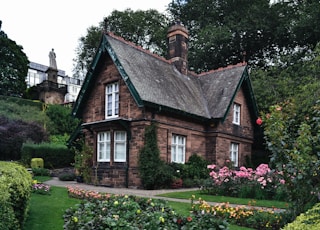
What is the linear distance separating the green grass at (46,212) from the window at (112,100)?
7.41m

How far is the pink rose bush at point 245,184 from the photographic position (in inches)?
464

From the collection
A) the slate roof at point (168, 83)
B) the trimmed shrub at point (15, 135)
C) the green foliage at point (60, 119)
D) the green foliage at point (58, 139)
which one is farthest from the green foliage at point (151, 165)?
the green foliage at point (60, 119)

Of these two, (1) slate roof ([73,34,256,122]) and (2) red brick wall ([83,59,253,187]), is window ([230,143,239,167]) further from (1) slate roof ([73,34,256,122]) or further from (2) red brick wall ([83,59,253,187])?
(1) slate roof ([73,34,256,122])

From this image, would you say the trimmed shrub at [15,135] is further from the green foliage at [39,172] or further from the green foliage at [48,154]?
the green foliage at [39,172]

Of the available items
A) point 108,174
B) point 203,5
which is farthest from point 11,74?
point 108,174

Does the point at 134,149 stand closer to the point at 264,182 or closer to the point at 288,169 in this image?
the point at 264,182

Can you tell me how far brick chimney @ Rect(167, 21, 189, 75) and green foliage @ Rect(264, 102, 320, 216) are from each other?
50.2ft

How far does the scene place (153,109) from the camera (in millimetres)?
15922

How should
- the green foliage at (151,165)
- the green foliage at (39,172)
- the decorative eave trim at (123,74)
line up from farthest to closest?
the green foliage at (39,172)
the decorative eave trim at (123,74)
the green foliage at (151,165)

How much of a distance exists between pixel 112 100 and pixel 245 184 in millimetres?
8317

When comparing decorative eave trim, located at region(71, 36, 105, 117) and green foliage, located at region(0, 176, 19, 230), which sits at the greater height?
decorative eave trim, located at region(71, 36, 105, 117)

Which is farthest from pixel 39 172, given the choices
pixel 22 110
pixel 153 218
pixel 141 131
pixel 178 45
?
pixel 153 218

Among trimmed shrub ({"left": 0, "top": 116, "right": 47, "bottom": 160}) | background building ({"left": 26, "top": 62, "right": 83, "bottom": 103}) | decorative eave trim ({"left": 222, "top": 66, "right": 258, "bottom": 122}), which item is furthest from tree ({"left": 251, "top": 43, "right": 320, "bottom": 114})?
background building ({"left": 26, "top": 62, "right": 83, "bottom": 103})

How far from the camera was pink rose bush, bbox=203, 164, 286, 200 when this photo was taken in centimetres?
1178
